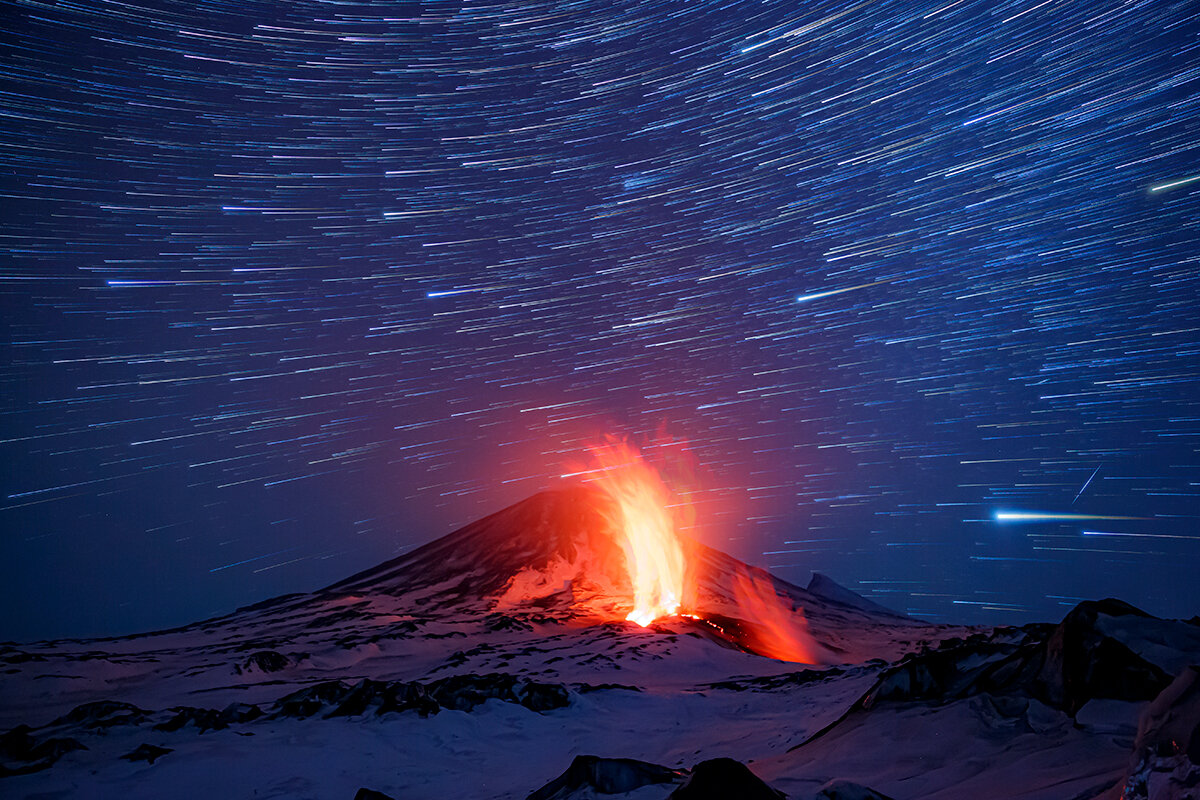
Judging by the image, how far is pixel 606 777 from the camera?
381 inches

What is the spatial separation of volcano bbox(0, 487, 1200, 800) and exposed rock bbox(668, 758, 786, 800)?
0.07 feet

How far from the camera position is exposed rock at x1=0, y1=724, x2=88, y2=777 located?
16.9m

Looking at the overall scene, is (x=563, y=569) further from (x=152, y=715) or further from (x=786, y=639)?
(x=152, y=715)

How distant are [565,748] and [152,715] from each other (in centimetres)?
→ 1369

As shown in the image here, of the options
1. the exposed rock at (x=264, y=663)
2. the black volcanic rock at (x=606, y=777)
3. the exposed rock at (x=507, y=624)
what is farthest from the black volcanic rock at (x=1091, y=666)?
the exposed rock at (x=507, y=624)

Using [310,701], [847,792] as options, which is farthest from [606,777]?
[310,701]

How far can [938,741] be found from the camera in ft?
31.3

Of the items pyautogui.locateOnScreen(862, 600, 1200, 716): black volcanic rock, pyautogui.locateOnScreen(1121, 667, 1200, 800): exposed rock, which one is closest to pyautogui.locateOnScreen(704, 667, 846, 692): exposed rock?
pyautogui.locateOnScreen(862, 600, 1200, 716): black volcanic rock

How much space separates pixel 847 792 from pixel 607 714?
58.2ft

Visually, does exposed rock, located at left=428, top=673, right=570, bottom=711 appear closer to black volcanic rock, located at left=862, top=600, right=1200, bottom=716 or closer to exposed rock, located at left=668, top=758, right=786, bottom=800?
black volcanic rock, located at left=862, top=600, right=1200, bottom=716

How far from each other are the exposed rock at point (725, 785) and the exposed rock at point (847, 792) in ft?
1.66

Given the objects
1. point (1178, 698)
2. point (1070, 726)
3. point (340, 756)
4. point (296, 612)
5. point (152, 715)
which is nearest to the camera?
point (1178, 698)

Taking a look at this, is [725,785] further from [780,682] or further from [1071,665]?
[780,682]

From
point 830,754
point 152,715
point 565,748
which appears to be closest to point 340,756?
point 565,748
